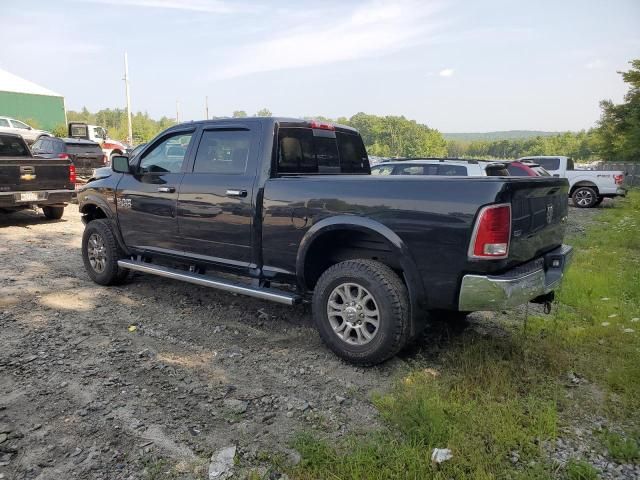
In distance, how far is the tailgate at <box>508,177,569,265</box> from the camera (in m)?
3.27

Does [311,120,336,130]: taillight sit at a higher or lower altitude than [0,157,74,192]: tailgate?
higher

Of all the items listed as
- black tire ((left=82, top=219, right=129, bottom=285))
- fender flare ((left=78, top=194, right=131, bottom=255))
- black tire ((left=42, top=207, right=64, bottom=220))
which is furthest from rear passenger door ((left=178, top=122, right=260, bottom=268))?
black tire ((left=42, top=207, right=64, bottom=220))

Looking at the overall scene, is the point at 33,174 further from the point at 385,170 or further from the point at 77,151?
the point at 385,170

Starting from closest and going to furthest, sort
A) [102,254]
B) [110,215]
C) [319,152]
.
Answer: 1. [319,152]
2. [110,215]
3. [102,254]

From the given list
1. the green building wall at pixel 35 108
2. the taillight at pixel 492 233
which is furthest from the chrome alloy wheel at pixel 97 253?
the green building wall at pixel 35 108

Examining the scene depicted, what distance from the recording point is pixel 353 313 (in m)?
3.71

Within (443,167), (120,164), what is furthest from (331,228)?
(443,167)

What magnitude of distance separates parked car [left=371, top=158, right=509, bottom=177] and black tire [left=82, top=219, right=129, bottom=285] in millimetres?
5409

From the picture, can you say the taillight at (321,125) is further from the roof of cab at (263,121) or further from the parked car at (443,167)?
the parked car at (443,167)

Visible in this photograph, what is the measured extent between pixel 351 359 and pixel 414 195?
1.37 metres

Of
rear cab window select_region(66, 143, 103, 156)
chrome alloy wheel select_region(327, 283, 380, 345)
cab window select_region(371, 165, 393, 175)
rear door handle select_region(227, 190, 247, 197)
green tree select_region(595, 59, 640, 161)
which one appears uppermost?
green tree select_region(595, 59, 640, 161)

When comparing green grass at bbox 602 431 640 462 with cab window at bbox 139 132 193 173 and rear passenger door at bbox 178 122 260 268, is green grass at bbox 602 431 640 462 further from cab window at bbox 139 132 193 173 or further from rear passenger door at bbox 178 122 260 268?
cab window at bbox 139 132 193 173

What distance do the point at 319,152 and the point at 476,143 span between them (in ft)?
605

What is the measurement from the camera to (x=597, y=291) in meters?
5.57
